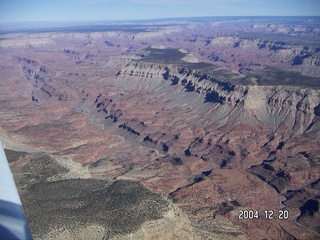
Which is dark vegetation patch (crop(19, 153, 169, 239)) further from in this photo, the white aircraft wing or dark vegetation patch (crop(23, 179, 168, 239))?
the white aircraft wing

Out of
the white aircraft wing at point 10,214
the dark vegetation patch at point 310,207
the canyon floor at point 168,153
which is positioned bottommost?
the dark vegetation patch at point 310,207

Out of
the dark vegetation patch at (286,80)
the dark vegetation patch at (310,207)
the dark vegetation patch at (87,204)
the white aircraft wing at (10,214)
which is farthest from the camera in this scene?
the dark vegetation patch at (286,80)

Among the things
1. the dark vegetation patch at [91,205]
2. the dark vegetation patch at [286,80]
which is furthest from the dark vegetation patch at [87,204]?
the dark vegetation patch at [286,80]

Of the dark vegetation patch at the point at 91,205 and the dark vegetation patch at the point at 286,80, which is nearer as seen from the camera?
the dark vegetation patch at the point at 91,205

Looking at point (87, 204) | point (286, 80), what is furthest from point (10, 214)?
point (286, 80)

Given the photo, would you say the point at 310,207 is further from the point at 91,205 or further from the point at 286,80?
the point at 286,80

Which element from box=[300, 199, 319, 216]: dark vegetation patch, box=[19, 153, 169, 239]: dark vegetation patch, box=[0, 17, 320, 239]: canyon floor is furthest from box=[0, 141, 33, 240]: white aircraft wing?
box=[300, 199, 319, 216]: dark vegetation patch

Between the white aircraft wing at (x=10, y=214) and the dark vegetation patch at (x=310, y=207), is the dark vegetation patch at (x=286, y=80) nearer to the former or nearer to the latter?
the dark vegetation patch at (x=310, y=207)

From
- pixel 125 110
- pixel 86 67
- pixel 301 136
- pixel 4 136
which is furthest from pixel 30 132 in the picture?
pixel 86 67
